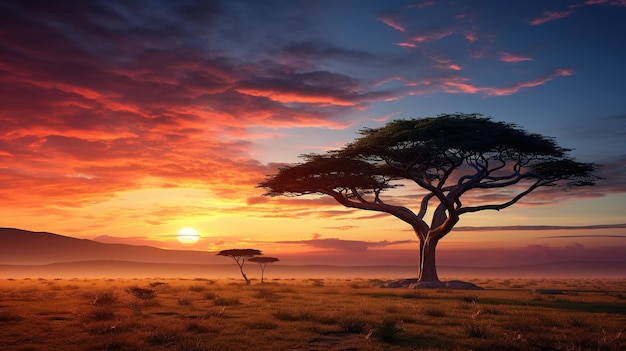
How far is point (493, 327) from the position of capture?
709 inches

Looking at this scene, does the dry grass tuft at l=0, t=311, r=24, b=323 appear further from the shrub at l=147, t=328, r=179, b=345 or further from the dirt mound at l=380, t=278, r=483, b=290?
the dirt mound at l=380, t=278, r=483, b=290

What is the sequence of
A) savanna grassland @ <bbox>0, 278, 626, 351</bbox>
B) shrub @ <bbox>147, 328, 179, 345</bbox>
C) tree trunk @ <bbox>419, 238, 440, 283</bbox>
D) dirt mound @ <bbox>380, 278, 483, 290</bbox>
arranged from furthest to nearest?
tree trunk @ <bbox>419, 238, 440, 283</bbox>, dirt mound @ <bbox>380, 278, 483, 290</bbox>, shrub @ <bbox>147, 328, 179, 345</bbox>, savanna grassland @ <bbox>0, 278, 626, 351</bbox>

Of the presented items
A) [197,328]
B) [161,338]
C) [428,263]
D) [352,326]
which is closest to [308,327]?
[352,326]

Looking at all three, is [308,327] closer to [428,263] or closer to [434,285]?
[434,285]

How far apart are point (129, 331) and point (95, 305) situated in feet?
31.7

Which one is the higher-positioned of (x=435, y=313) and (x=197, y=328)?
(x=435, y=313)

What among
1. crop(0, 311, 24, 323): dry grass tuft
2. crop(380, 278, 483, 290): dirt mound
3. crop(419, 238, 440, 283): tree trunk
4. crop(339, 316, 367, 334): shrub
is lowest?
crop(0, 311, 24, 323): dry grass tuft

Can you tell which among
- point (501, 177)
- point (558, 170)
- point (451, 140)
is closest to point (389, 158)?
point (451, 140)

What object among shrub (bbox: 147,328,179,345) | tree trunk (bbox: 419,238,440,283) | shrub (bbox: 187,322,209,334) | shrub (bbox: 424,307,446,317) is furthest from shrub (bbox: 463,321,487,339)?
tree trunk (bbox: 419,238,440,283)

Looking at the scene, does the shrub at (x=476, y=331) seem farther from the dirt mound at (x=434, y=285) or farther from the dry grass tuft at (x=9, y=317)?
the dirt mound at (x=434, y=285)

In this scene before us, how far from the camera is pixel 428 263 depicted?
138 feet

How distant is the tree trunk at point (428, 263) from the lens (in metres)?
41.8

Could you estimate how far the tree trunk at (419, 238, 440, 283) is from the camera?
137ft

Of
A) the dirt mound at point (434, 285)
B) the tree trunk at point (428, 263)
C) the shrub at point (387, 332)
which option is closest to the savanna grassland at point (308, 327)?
the shrub at point (387, 332)
